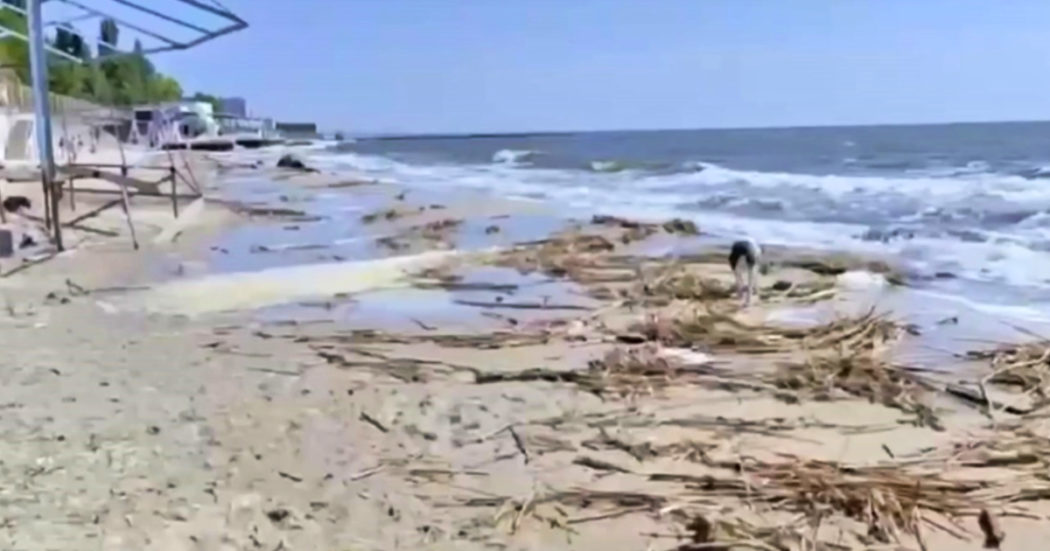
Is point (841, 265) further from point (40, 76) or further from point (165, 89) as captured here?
point (165, 89)

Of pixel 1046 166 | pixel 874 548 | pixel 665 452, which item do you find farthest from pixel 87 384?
pixel 1046 166

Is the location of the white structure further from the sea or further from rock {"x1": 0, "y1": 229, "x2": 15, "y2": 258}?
rock {"x1": 0, "y1": 229, "x2": 15, "y2": 258}

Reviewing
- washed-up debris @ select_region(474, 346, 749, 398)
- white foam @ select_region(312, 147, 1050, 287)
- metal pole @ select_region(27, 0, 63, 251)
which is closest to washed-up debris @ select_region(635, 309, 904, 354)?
washed-up debris @ select_region(474, 346, 749, 398)

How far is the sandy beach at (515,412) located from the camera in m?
3.80

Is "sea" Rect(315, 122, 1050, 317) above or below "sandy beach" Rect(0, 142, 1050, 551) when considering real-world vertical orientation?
below

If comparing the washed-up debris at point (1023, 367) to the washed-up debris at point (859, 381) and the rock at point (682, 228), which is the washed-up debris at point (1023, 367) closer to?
the washed-up debris at point (859, 381)

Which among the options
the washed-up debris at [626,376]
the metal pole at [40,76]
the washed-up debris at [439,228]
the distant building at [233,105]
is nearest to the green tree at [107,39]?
the metal pole at [40,76]

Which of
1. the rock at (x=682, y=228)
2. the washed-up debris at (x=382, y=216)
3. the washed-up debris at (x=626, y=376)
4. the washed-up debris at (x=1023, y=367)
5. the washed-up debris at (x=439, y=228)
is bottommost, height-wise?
the washed-up debris at (x=382, y=216)

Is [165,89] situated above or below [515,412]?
above

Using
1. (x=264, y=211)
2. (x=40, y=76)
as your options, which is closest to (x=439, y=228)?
(x=264, y=211)

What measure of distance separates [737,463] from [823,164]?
37.1m

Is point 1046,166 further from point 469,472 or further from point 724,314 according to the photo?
point 469,472

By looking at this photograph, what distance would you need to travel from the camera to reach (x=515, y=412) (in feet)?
17.4

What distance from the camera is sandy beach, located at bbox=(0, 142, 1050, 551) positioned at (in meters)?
3.80
